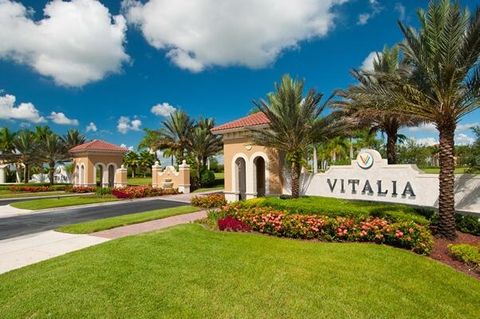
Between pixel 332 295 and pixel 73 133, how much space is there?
47731mm

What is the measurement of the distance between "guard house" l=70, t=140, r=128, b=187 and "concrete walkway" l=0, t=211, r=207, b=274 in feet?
72.1

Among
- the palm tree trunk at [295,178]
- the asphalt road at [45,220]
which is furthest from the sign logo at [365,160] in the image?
the asphalt road at [45,220]

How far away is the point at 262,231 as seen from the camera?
10.4 metres

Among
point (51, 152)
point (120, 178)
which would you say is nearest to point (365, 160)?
point (120, 178)

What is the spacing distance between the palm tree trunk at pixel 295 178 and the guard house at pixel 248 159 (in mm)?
1986

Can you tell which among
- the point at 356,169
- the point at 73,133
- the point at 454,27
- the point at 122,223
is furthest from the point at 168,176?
the point at 454,27

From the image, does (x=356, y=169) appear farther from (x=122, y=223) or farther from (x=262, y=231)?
(x=122, y=223)

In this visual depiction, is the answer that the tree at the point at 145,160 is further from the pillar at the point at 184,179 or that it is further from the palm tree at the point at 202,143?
the pillar at the point at 184,179

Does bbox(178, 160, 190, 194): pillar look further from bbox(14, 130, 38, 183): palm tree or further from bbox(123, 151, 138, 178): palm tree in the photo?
bbox(123, 151, 138, 178): palm tree

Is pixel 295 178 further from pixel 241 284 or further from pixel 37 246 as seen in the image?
pixel 37 246

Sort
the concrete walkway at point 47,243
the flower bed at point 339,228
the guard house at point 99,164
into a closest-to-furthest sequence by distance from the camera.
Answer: the flower bed at point 339,228
the concrete walkway at point 47,243
the guard house at point 99,164

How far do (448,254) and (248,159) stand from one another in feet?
41.0

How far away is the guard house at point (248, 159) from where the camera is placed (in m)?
18.1

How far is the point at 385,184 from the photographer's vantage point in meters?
13.7
